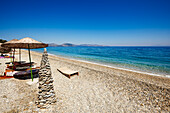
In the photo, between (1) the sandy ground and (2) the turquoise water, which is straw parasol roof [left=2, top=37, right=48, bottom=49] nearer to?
(1) the sandy ground

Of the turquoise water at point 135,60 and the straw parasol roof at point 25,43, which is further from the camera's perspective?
the turquoise water at point 135,60

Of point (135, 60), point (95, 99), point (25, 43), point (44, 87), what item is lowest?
point (95, 99)

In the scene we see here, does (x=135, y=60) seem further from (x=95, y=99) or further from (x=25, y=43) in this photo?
(x=25, y=43)

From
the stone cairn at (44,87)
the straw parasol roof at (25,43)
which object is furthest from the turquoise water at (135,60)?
the stone cairn at (44,87)

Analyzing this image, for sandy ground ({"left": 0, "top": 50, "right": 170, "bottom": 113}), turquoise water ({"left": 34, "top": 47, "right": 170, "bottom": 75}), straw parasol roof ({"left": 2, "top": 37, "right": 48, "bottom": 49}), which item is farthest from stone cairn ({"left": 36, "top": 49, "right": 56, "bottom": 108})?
turquoise water ({"left": 34, "top": 47, "right": 170, "bottom": 75})

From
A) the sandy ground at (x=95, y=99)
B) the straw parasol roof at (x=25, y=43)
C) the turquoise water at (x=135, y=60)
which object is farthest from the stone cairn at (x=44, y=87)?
the turquoise water at (x=135, y=60)

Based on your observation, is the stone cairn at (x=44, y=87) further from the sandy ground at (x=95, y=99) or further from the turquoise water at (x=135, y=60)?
the turquoise water at (x=135, y=60)

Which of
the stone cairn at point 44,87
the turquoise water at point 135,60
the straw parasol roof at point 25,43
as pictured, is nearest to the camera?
the stone cairn at point 44,87

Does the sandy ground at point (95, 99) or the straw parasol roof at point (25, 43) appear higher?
the straw parasol roof at point (25, 43)

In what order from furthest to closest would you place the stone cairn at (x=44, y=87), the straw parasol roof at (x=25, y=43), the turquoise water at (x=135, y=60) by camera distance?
the turquoise water at (x=135, y=60) → the straw parasol roof at (x=25, y=43) → the stone cairn at (x=44, y=87)

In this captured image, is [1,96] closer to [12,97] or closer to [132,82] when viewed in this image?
[12,97]

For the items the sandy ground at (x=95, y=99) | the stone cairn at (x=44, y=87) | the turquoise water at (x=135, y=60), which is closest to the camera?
the stone cairn at (x=44, y=87)

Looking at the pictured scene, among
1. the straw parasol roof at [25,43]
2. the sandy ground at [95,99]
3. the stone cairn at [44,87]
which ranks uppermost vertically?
the straw parasol roof at [25,43]

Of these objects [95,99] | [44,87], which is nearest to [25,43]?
[44,87]
